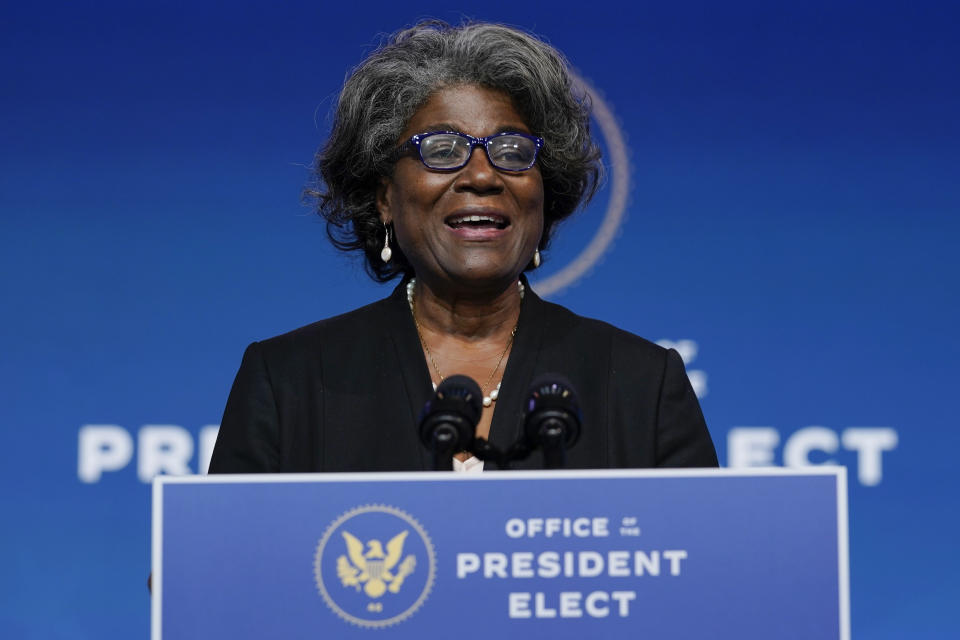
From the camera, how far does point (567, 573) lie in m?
1.22

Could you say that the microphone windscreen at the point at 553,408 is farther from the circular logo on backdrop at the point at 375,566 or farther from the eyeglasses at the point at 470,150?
the eyeglasses at the point at 470,150

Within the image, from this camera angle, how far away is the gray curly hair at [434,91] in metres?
2.06

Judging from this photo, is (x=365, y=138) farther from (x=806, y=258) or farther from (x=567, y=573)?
(x=806, y=258)

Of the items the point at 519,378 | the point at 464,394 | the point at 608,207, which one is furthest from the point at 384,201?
the point at 608,207

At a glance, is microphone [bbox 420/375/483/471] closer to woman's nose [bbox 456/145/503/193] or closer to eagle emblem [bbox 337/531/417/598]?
eagle emblem [bbox 337/531/417/598]

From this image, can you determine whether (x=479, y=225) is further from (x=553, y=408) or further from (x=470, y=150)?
(x=553, y=408)

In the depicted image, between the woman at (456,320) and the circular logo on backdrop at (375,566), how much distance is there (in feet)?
2.08

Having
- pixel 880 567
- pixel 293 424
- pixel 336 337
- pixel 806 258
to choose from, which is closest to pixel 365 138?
pixel 336 337

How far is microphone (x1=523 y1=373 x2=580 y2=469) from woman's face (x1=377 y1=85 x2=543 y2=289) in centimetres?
63

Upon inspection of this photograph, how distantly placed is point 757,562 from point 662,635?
0.42 feet

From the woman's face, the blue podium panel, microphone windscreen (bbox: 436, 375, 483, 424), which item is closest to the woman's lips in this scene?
the woman's face

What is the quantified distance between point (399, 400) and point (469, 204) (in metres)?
0.34

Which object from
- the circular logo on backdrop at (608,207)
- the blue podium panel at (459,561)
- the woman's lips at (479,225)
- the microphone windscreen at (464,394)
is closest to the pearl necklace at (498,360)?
the woman's lips at (479,225)

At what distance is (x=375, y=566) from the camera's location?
47.4 inches
